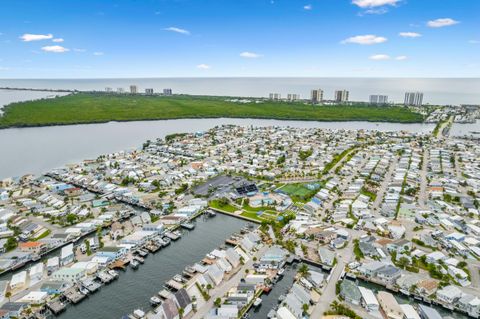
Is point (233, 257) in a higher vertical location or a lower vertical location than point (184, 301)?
higher

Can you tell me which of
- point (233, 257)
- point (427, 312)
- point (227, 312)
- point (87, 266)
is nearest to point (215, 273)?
point (233, 257)

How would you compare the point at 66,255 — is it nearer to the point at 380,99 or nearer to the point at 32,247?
the point at 32,247

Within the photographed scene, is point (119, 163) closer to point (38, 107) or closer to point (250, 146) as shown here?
point (250, 146)

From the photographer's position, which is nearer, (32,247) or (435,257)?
(435,257)

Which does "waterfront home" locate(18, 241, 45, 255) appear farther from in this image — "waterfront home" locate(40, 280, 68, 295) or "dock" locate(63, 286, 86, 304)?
"dock" locate(63, 286, 86, 304)

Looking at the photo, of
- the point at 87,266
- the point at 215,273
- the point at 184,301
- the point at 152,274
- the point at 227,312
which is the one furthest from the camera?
the point at 152,274

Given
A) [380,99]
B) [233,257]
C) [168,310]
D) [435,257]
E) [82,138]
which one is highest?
[380,99]

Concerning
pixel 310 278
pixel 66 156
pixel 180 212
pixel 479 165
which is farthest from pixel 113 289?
pixel 479 165
